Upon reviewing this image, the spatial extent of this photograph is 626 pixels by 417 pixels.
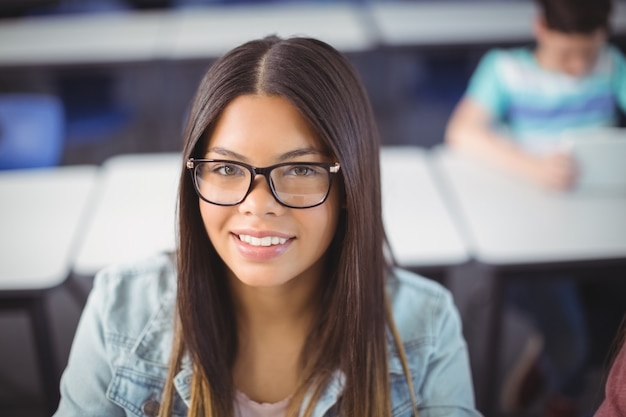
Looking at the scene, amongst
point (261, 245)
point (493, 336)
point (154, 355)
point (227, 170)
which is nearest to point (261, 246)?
point (261, 245)

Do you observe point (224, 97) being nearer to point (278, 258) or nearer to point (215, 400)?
point (278, 258)

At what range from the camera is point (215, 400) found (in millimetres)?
1190

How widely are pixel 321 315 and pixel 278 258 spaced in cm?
18

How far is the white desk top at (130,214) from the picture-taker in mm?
1750

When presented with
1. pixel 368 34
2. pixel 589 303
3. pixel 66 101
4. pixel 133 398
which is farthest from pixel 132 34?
pixel 133 398

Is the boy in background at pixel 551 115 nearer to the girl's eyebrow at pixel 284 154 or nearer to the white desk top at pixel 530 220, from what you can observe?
the white desk top at pixel 530 220

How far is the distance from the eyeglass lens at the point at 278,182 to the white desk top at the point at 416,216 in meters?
0.59

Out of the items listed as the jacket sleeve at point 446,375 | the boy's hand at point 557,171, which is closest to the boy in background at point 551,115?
the boy's hand at point 557,171

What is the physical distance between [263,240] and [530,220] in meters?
0.96

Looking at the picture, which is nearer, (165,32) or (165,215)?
(165,215)

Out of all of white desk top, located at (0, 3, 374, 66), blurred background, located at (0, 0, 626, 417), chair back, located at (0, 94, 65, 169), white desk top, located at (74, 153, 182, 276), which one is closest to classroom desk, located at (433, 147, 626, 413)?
white desk top, located at (74, 153, 182, 276)

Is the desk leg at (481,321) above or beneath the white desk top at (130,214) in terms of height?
beneath

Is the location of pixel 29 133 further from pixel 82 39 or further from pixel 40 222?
pixel 82 39

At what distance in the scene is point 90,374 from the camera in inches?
48.4
